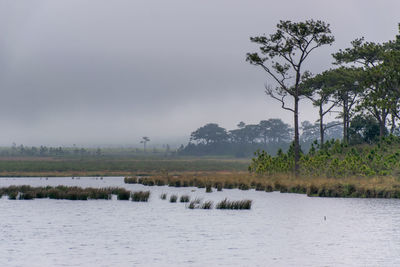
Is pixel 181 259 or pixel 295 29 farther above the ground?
pixel 295 29

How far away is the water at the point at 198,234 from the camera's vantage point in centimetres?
2441

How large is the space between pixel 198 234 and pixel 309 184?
78.4 ft

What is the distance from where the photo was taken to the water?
24.4m

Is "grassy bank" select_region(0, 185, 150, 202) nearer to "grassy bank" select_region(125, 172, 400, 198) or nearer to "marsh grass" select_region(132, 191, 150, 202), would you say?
"marsh grass" select_region(132, 191, 150, 202)

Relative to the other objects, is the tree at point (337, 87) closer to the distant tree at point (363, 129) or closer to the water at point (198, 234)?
the distant tree at point (363, 129)

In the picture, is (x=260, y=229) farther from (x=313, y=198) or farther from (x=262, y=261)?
(x=313, y=198)

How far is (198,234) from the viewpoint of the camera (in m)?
31.0

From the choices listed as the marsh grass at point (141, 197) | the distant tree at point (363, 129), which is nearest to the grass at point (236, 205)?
the marsh grass at point (141, 197)

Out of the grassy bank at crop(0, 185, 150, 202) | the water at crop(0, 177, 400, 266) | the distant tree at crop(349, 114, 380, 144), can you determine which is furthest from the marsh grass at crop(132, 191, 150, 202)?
the distant tree at crop(349, 114, 380, 144)

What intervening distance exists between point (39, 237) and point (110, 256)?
644cm

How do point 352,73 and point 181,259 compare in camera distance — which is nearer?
point 181,259

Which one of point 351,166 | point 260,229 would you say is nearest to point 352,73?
point 351,166

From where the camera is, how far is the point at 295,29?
207 feet

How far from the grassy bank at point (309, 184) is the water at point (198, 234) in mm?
→ 2400
